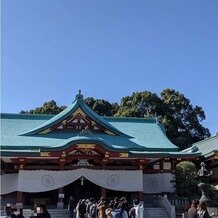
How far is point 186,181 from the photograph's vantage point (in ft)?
79.7

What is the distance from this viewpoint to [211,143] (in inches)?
1211

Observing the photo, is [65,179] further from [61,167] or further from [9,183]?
[9,183]

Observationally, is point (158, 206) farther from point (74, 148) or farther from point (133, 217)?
point (133, 217)

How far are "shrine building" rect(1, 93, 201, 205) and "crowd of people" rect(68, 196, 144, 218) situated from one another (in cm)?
404

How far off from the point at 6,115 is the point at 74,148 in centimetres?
801

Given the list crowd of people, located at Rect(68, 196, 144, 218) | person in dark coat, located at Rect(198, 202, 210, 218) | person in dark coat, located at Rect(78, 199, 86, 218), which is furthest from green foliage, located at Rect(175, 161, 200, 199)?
person in dark coat, located at Rect(198, 202, 210, 218)

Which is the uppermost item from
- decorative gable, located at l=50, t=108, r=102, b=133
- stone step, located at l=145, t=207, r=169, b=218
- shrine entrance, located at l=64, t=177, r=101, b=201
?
decorative gable, located at l=50, t=108, r=102, b=133

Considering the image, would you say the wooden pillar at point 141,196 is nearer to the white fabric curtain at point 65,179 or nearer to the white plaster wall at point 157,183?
the white fabric curtain at point 65,179

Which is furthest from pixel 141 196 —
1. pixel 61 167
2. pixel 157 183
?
pixel 61 167

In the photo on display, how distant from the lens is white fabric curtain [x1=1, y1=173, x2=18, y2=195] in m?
23.7

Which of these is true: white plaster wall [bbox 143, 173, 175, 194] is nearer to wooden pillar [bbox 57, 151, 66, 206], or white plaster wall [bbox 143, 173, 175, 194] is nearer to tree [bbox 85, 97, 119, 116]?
wooden pillar [bbox 57, 151, 66, 206]

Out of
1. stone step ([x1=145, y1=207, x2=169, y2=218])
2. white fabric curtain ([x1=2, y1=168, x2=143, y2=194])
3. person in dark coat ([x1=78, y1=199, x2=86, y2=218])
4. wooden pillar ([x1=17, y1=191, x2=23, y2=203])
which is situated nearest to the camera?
person in dark coat ([x1=78, y1=199, x2=86, y2=218])

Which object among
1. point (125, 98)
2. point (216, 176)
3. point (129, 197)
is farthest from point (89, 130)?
point (125, 98)

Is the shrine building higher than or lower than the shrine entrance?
higher
